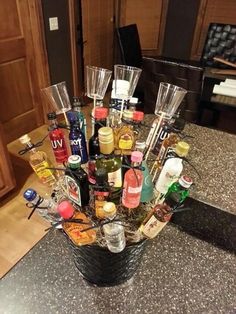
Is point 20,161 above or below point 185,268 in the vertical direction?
below

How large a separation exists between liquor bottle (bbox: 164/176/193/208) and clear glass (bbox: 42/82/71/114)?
379 mm

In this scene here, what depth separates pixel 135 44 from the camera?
282cm

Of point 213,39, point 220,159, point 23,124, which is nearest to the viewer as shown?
point 220,159

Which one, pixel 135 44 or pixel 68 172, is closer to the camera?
pixel 68 172

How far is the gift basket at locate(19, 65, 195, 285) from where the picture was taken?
1.67ft

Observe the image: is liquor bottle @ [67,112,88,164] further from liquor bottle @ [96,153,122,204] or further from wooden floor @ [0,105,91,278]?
wooden floor @ [0,105,91,278]

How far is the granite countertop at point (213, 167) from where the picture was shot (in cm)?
73

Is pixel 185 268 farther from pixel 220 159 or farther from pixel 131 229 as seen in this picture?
pixel 220 159

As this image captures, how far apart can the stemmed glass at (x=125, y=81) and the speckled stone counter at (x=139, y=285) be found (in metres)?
Result: 0.43

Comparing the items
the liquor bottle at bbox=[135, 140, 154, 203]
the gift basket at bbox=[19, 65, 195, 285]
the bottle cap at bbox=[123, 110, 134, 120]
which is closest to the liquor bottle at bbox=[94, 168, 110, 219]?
the gift basket at bbox=[19, 65, 195, 285]

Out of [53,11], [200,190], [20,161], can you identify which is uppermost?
[53,11]

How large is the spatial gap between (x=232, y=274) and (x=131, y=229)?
0.35 metres

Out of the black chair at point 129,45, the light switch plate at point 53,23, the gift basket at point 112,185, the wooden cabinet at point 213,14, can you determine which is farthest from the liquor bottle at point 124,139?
the wooden cabinet at point 213,14

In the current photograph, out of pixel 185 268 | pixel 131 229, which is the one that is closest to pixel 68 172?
pixel 131 229
